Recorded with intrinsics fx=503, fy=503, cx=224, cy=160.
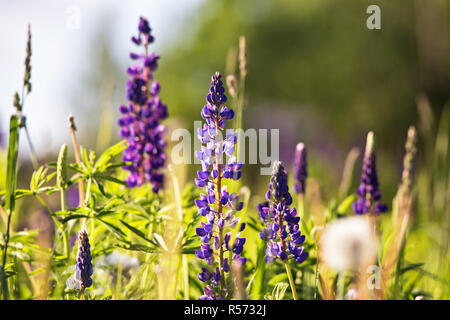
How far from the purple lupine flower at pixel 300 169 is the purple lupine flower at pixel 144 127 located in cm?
64

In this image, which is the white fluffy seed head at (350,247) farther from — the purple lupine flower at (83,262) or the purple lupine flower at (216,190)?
the purple lupine flower at (83,262)

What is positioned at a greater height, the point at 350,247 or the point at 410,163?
the point at 410,163

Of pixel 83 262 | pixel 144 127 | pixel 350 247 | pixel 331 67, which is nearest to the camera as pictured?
pixel 350 247

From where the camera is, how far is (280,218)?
5.33 feet

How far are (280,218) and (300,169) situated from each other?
0.86 m

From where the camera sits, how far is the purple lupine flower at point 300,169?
241cm

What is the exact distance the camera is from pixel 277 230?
1638mm

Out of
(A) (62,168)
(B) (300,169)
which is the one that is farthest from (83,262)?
(B) (300,169)

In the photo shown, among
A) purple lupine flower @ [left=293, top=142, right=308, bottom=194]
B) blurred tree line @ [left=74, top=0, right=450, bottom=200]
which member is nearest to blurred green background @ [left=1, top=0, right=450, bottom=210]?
blurred tree line @ [left=74, top=0, right=450, bottom=200]

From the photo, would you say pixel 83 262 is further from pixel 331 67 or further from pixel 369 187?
pixel 331 67

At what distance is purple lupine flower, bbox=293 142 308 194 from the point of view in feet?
7.91
